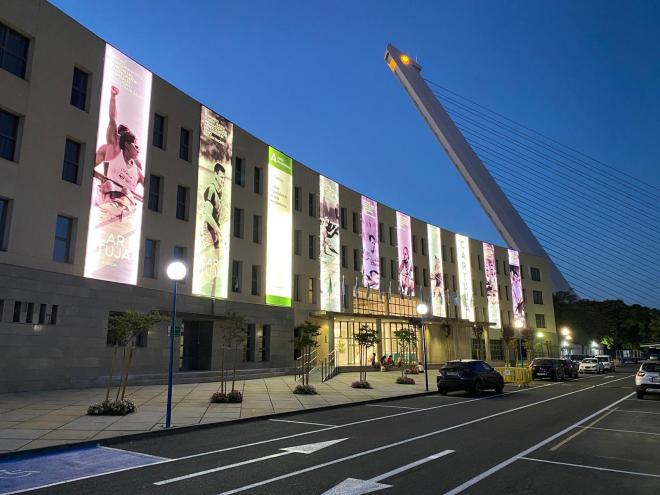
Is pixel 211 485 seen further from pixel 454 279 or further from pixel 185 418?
pixel 454 279

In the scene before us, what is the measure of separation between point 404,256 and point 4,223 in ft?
128

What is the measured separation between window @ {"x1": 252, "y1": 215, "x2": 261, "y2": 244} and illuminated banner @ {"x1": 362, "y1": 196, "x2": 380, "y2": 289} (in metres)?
14.0

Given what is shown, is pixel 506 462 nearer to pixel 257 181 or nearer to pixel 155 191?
pixel 155 191

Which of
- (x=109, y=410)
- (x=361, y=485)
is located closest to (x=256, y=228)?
(x=109, y=410)

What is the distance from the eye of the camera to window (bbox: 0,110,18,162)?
1920 centimetres

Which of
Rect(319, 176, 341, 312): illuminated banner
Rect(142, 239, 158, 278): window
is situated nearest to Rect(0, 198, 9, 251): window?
Rect(142, 239, 158, 278): window

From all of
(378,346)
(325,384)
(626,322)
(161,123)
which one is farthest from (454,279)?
(626,322)

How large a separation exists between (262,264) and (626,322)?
331 ft

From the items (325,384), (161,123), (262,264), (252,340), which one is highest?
(161,123)

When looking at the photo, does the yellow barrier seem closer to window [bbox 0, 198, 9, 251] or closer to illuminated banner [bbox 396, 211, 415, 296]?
illuminated banner [bbox 396, 211, 415, 296]

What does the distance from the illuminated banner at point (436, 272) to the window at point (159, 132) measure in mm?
36493

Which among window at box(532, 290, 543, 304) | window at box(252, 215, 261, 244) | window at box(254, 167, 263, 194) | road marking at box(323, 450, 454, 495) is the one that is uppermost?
window at box(254, 167, 263, 194)

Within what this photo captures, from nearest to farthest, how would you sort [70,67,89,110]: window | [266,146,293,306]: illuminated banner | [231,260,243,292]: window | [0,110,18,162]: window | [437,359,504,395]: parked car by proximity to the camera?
[0,110,18,162]: window < [437,359,504,395]: parked car < [70,67,89,110]: window < [231,260,243,292]: window < [266,146,293,306]: illuminated banner

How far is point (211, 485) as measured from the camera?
280 inches
